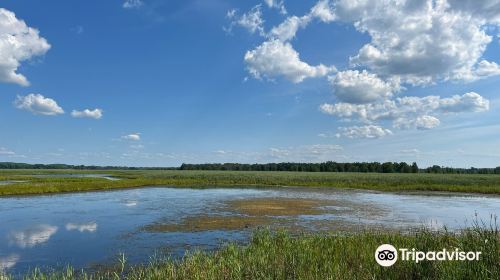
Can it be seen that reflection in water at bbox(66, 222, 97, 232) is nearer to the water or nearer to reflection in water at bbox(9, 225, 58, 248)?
the water

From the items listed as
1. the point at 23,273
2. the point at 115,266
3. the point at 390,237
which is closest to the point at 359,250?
the point at 390,237

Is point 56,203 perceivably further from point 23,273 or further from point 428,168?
point 428,168

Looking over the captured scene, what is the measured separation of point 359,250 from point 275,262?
2817mm

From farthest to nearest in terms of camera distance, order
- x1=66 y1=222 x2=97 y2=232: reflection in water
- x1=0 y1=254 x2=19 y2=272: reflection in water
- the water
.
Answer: x1=66 y1=222 x2=97 y2=232: reflection in water
the water
x1=0 y1=254 x2=19 y2=272: reflection in water

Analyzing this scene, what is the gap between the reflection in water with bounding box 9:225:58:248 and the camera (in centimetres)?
1464

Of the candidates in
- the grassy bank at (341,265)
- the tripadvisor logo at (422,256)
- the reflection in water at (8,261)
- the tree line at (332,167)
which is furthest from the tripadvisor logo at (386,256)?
the tree line at (332,167)

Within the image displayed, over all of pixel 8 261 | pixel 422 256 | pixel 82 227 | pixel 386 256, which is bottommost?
pixel 8 261

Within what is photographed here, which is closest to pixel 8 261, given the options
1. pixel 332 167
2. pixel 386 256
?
pixel 386 256

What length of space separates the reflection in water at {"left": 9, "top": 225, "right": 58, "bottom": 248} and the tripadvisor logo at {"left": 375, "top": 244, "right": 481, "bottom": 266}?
12407 millimetres

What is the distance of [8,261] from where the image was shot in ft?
39.0

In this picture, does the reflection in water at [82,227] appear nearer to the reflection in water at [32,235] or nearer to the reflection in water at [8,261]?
the reflection in water at [32,235]

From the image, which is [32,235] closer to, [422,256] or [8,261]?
[8,261]

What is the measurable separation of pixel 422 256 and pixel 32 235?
15.2m

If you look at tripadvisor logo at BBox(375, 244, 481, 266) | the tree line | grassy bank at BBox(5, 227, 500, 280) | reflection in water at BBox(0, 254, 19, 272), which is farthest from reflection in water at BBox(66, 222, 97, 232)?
the tree line
